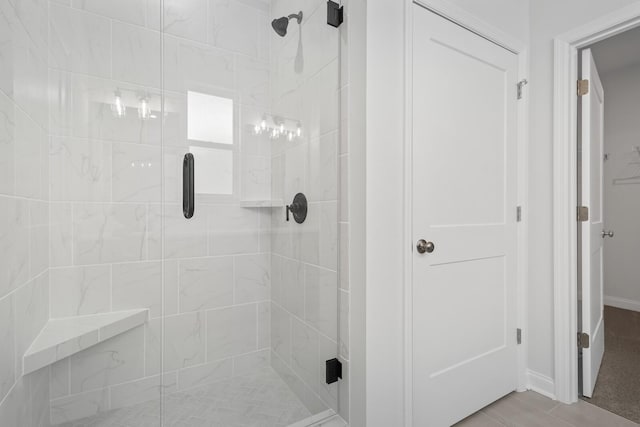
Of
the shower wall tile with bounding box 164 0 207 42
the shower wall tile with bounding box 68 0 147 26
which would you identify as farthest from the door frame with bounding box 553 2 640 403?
the shower wall tile with bounding box 68 0 147 26

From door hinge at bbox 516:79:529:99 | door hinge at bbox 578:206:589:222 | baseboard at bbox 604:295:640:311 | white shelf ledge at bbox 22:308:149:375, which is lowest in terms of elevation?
baseboard at bbox 604:295:640:311

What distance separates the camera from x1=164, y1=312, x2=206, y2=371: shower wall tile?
1294mm

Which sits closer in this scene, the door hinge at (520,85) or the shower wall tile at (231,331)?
the shower wall tile at (231,331)

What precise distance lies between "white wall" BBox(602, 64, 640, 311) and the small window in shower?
411cm

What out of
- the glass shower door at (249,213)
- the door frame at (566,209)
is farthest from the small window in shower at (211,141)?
the door frame at (566,209)

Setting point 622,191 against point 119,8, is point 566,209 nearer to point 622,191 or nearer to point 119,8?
point 119,8

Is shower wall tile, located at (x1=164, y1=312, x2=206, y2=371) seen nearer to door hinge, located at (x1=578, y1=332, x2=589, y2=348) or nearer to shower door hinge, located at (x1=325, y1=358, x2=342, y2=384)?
shower door hinge, located at (x1=325, y1=358, x2=342, y2=384)

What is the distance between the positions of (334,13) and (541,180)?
1444mm

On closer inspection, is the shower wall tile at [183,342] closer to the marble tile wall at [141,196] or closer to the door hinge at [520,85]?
the marble tile wall at [141,196]

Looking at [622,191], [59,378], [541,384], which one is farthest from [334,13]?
[622,191]

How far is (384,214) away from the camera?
1263 mm

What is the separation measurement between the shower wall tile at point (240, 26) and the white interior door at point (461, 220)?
67 cm

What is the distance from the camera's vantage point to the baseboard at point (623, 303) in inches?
128

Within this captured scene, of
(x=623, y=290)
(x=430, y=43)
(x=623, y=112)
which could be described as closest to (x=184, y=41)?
(x=430, y=43)
